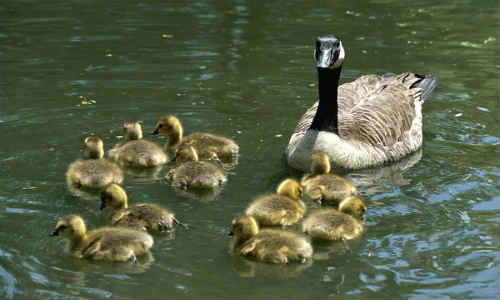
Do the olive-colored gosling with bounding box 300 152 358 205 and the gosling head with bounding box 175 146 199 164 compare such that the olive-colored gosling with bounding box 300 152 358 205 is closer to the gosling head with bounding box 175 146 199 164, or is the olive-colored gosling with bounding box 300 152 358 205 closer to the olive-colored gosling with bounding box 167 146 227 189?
the olive-colored gosling with bounding box 167 146 227 189

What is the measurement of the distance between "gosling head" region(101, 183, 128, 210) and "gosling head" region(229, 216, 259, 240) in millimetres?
1268

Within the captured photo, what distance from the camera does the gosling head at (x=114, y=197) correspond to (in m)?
7.55

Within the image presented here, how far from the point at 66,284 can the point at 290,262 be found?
72.7 inches

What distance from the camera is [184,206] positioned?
26.6 ft

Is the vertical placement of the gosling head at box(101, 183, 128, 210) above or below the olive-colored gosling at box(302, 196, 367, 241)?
above

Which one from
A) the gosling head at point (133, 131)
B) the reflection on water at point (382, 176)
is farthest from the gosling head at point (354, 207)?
the gosling head at point (133, 131)

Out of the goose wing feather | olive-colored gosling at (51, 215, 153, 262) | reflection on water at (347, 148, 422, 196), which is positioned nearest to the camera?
olive-colored gosling at (51, 215, 153, 262)

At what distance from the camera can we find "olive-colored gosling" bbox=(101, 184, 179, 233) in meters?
7.31

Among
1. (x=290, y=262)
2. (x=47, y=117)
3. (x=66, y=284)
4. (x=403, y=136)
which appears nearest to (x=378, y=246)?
(x=290, y=262)

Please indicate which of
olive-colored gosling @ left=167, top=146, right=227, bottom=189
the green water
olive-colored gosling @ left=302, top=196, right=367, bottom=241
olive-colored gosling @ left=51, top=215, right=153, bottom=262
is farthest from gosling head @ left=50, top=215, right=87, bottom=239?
olive-colored gosling @ left=302, top=196, right=367, bottom=241

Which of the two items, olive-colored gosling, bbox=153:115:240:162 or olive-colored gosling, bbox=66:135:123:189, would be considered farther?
olive-colored gosling, bbox=153:115:240:162

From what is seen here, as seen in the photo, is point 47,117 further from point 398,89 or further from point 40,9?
point 40,9

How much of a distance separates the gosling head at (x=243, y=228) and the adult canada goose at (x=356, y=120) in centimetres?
248

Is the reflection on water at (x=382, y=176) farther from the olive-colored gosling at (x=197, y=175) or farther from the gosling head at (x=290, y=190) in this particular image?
the olive-colored gosling at (x=197, y=175)
